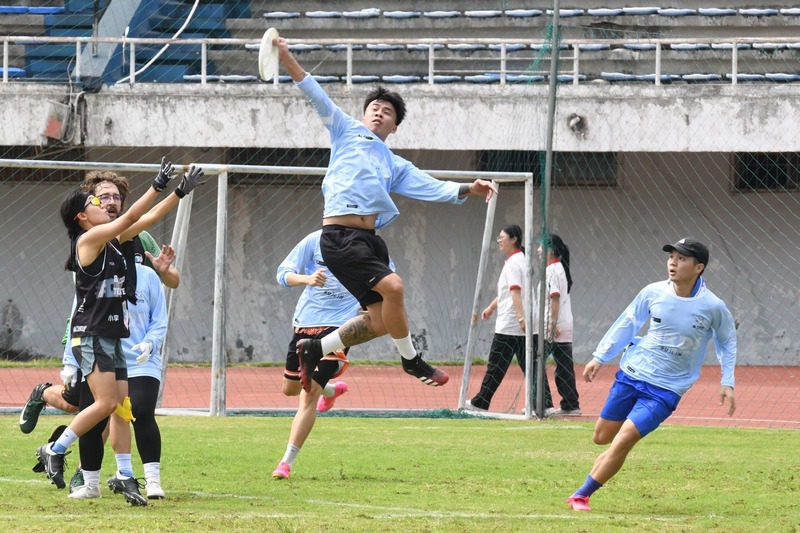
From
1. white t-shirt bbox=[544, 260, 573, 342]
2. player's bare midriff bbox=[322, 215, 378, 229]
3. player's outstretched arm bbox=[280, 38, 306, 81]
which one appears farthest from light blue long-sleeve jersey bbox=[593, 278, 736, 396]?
white t-shirt bbox=[544, 260, 573, 342]

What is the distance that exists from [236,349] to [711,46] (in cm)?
967

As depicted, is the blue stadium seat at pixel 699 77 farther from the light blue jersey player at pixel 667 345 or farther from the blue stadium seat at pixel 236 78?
the light blue jersey player at pixel 667 345

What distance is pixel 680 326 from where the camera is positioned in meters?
7.83

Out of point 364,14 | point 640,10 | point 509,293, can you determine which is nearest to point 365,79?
point 364,14

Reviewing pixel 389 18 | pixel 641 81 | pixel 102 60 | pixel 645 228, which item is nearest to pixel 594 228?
pixel 645 228

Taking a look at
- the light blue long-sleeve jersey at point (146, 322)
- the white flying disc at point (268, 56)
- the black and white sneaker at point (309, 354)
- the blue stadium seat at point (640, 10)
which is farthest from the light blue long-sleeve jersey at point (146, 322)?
the blue stadium seat at point (640, 10)

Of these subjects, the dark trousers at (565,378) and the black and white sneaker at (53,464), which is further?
the dark trousers at (565,378)

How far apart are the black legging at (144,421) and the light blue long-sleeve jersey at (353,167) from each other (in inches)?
64.0

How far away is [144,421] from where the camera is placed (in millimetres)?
7660

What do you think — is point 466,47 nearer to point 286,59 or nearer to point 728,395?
point 286,59

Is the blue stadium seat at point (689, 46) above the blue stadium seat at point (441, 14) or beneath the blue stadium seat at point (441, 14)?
beneath

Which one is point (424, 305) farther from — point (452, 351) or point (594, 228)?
point (594, 228)

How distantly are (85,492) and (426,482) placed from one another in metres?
2.37

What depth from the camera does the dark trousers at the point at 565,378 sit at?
46.8 feet
